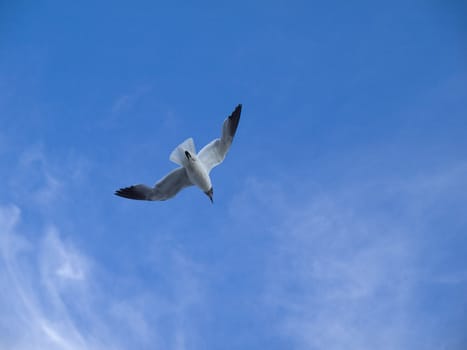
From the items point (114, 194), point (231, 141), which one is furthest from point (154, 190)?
point (231, 141)

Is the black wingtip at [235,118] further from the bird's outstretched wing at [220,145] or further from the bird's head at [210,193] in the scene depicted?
the bird's head at [210,193]

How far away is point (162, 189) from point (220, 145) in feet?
6.15

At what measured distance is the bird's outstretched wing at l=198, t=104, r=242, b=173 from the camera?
15.4 metres

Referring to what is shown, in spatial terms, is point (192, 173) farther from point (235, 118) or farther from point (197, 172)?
point (235, 118)

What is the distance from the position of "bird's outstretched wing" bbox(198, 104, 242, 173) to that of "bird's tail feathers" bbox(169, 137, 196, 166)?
0.50 metres

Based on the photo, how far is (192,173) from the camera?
15078 mm

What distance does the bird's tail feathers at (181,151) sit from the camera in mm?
14891

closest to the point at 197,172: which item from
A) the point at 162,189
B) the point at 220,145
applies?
the point at 220,145

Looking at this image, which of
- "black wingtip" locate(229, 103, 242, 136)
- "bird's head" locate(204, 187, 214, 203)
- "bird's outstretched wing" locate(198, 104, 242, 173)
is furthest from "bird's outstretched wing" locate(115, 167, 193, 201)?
"black wingtip" locate(229, 103, 242, 136)

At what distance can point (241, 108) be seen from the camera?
15539 mm

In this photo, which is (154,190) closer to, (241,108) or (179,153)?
(179,153)

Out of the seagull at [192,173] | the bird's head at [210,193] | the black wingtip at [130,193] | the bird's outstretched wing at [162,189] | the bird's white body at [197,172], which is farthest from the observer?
the bird's head at [210,193]

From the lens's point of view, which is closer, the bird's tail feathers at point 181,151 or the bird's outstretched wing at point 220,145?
the bird's tail feathers at point 181,151

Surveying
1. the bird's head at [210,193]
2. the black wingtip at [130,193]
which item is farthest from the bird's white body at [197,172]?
the black wingtip at [130,193]
